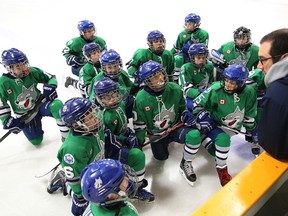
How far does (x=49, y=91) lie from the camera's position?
276 cm

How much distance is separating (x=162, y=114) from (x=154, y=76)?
340 millimetres

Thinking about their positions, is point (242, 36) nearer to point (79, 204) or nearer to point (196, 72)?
point (196, 72)

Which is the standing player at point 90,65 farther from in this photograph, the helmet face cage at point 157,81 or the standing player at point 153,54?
the helmet face cage at point 157,81

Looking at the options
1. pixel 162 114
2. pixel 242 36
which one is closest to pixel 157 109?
pixel 162 114

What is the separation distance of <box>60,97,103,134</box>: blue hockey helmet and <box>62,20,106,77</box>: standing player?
2079 millimetres

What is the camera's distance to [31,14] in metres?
7.68

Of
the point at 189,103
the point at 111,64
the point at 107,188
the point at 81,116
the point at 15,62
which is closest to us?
Answer: the point at 107,188

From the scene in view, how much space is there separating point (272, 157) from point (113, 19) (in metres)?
6.22

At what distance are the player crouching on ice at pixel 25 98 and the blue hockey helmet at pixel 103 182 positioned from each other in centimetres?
154

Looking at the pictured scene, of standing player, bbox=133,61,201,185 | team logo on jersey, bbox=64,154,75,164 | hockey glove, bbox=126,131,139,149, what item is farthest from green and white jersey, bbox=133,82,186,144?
team logo on jersey, bbox=64,154,75,164

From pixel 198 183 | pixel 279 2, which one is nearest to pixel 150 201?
pixel 198 183

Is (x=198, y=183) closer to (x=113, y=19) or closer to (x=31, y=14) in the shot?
(x=113, y=19)

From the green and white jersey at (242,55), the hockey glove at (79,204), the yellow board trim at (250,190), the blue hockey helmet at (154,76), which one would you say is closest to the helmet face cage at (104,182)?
the yellow board trim at (250,190)

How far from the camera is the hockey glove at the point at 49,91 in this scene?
2750 millimetres
